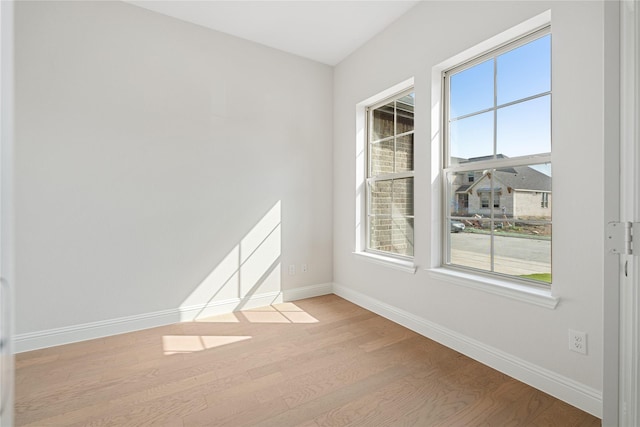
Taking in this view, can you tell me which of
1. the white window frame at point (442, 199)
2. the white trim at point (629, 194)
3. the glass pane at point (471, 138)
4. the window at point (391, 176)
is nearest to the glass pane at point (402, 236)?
the window at point (391, 176)

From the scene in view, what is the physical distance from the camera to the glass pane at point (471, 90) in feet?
7.54

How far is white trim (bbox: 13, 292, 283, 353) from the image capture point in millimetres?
2355

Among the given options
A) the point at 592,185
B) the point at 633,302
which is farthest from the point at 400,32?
the point at 633,302

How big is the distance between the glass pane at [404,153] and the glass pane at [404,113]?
93 mm

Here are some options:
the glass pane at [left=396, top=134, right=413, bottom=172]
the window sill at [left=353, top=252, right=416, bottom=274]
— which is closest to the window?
the glass pane at [left=396, top=134, right=413, bottom=172]

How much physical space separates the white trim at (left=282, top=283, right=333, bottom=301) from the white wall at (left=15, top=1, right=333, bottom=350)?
0.08 m

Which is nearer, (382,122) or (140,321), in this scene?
(140,321)

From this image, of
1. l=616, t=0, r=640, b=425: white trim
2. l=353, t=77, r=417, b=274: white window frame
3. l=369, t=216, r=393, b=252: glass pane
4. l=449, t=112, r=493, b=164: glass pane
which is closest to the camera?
l=616, t=0, r=640, b=425: white trim

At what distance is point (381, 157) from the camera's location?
3.40 m

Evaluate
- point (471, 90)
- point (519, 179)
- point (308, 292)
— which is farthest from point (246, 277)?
point (471, 90)

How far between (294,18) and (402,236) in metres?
2.44

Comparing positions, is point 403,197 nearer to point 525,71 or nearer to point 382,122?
point 382,122

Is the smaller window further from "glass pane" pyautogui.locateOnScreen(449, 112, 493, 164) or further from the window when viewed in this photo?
the window

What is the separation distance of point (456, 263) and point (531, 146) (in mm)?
1065
